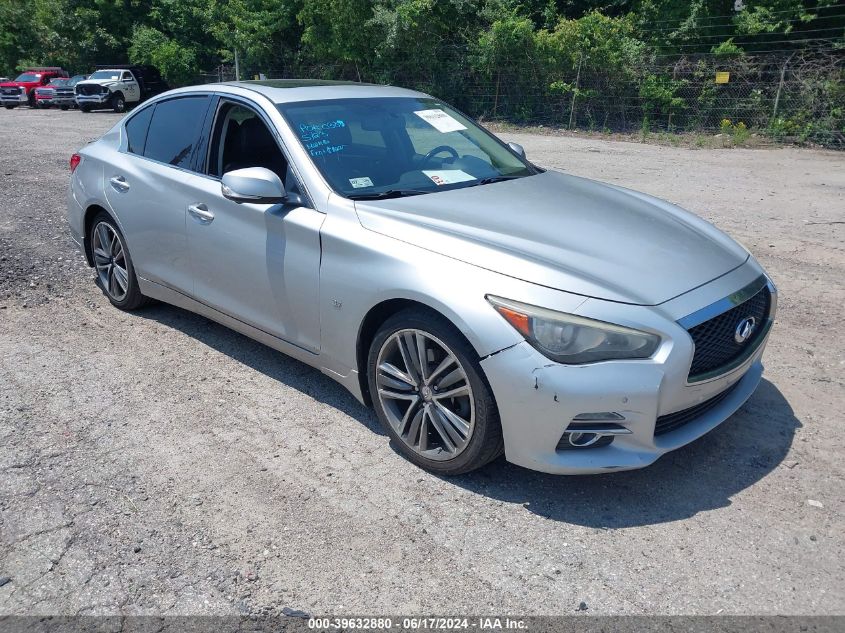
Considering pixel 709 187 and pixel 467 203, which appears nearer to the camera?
pixel 467 203

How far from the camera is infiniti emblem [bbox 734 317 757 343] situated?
3433mm

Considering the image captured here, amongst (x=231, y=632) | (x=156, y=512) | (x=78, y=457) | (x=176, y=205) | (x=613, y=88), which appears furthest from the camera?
(x=613, y=88)

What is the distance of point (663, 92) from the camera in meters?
20.4

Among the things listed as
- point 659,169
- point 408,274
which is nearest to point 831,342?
point 408,274

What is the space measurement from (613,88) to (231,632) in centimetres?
2127

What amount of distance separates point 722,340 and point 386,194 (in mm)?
1822

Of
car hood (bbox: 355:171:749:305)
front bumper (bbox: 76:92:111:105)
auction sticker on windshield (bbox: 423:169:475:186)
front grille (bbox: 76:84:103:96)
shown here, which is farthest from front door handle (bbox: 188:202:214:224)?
front grille (bbox: 76:84:103:96)

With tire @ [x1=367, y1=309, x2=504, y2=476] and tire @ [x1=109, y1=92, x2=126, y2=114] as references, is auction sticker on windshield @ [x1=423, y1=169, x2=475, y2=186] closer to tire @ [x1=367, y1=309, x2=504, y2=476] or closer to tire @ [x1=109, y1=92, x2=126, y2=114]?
tire @ [x1=367, y1=309, x2=504, y2=476]

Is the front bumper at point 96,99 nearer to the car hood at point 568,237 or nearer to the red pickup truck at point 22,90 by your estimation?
the red pickup truck at point 22,90

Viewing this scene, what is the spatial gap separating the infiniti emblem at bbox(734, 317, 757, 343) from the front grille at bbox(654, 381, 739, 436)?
259 mm

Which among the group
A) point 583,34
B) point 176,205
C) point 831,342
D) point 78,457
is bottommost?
point 78,457

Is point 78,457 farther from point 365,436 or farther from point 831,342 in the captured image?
point 831,342

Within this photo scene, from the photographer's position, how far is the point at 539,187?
4.36m

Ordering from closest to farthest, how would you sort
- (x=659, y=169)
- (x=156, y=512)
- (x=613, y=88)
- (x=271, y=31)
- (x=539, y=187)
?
(x=156, y=512)
(x=539, y=187)
(x=659, y=169)
(x=613, y=88)
(x=271, y=31)
